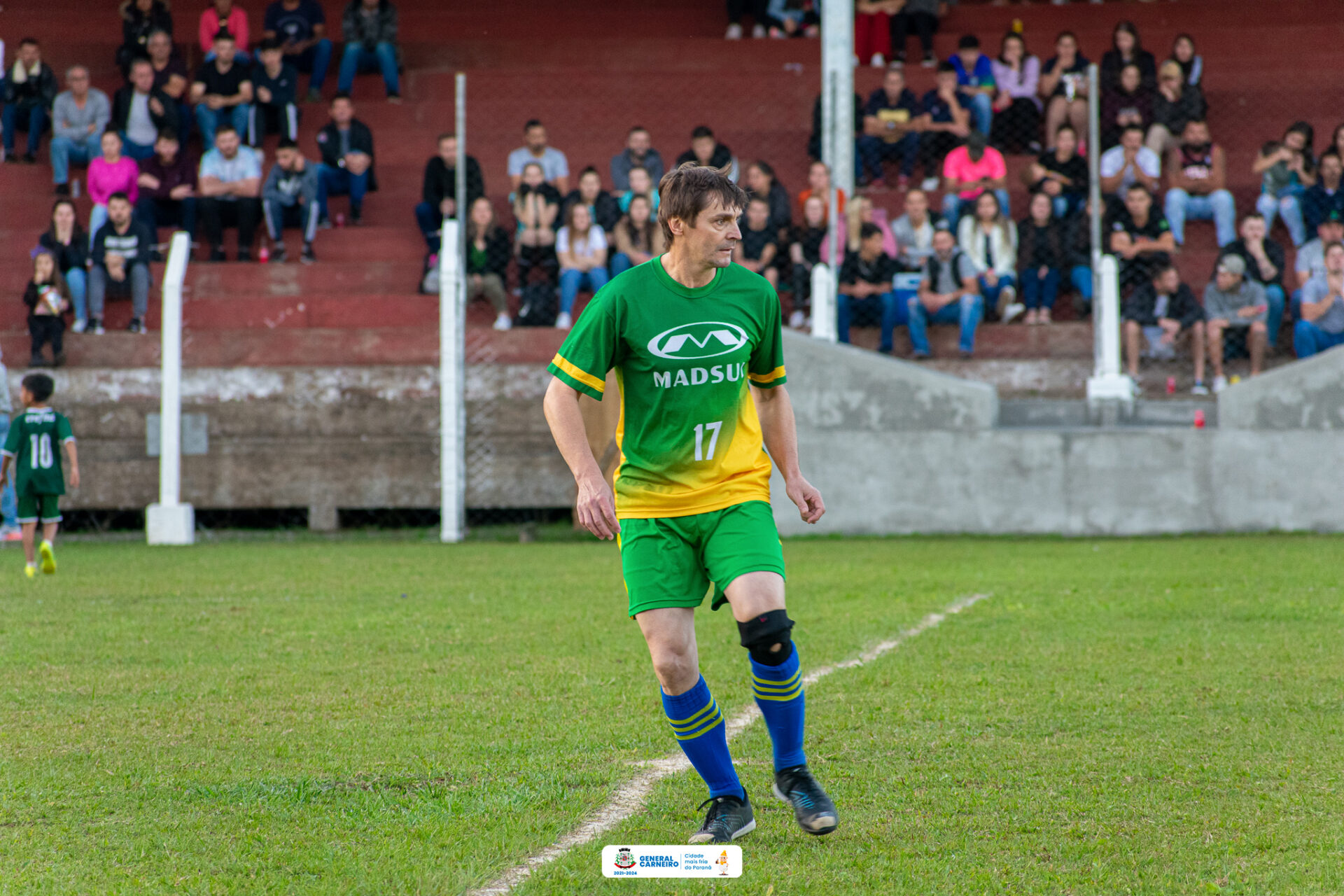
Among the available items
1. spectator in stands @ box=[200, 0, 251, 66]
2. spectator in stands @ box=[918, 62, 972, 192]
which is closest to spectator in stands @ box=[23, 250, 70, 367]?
spectator in stands @ box=[200, 0, 251, 66]

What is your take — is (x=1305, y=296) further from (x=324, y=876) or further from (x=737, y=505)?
(x=324, y=876)

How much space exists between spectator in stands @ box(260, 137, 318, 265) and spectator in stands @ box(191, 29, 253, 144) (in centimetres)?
121

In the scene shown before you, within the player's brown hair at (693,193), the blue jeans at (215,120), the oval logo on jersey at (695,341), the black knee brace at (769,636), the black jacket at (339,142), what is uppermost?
the blue jeans at (215,120)

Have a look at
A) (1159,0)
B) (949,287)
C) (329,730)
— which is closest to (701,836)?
(329,730)

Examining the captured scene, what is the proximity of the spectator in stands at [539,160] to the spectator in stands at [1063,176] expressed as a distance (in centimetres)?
557

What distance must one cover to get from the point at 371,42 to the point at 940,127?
8.13 m

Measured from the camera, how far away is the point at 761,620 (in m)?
4.09

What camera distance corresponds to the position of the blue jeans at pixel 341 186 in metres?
18.6

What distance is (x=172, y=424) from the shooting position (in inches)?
582

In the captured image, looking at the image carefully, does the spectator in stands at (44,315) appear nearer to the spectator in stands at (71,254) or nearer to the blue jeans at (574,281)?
the spectator in stands at (71,254)

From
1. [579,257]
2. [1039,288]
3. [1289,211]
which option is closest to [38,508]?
[579,257]

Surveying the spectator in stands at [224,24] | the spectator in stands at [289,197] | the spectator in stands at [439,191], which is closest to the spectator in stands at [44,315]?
the spectator in stands at [289,197]

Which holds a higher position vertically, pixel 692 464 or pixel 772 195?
pixel 772 195

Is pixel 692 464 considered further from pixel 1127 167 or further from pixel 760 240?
pixel 1127 167
